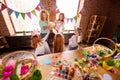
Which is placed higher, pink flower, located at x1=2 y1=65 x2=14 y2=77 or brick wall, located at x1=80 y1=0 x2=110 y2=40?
brick wall, located at x1=80 y1=0 x2=110 y2=40

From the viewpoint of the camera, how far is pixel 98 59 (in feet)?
5.95

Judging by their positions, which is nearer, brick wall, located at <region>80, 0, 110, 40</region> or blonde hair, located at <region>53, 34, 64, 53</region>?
blonde hair, located at <region>53, 34, 64, 53</region>

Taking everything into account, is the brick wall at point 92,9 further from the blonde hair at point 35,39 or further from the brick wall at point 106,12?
the blonde hair at point 35,39

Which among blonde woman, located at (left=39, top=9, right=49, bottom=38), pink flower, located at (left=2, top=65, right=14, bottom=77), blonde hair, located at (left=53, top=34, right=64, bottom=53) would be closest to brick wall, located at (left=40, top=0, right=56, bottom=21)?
blonde woman, located at (left=39, top=9, right=49, bottom=38)

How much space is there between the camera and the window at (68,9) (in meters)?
3.58

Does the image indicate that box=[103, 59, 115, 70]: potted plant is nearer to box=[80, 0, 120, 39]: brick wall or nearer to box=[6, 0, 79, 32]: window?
box=[6, 0, 79, 32]: window

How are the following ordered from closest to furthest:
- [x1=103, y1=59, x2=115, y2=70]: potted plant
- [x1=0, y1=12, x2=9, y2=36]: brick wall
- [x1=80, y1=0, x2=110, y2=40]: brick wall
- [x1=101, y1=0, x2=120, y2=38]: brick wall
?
[x1=103, y1=59, x2=115, y2=70]: potted plant, [x1=0, y1=12, x2=9, y2=36]: brick wall, [x1=80, y1=0, x2=110, y2=40]: brick wall, [x1=101, y1=0, x2=120, y2=38]: brick wall

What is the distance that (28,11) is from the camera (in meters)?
3.20

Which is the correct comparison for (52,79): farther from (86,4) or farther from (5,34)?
(86,4)

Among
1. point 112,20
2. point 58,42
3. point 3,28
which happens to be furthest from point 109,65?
point 112,20

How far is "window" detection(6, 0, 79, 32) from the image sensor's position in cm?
308

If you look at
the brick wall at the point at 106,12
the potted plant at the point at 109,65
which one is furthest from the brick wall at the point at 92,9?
the potted plant at the point at 109,65

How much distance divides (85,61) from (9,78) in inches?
43.3

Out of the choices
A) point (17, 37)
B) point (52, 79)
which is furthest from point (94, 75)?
point (17, 37)
